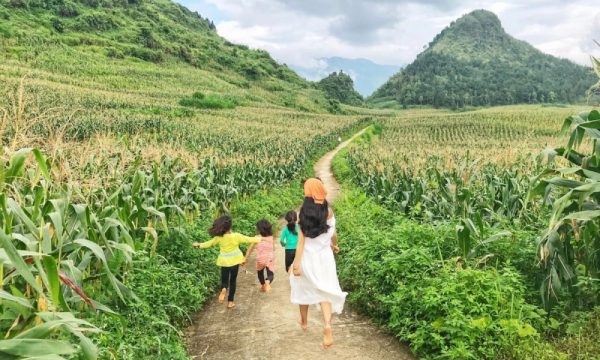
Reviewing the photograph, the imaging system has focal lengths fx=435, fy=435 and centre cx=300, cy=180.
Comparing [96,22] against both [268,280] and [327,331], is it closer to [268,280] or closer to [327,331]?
[268,280]

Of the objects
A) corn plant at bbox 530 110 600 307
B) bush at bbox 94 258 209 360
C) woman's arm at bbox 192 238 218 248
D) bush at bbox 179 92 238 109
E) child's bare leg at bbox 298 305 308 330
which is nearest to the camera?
bush at bbox 94 258 209 360

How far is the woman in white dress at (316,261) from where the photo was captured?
4.92 meters

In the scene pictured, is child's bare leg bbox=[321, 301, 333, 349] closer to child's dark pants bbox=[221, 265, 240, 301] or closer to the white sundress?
the white sundress

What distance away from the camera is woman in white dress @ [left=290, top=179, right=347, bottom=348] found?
4918 millimetres

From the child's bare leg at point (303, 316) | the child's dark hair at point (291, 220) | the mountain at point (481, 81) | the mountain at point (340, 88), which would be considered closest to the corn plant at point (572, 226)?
the child's bare leg at point (303, 316)

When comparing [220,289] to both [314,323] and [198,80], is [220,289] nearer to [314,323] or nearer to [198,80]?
[314,323]

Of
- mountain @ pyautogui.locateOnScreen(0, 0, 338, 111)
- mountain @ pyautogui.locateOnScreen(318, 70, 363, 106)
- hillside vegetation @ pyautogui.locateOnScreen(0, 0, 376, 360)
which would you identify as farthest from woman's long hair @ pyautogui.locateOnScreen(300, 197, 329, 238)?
mountain @ pyautogui.locateOnScreen(318, 70, 363, 106)

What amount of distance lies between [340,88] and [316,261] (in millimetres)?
106891

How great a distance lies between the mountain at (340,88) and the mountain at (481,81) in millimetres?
25851

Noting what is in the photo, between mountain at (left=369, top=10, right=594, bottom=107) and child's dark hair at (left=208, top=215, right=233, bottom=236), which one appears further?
mountain at (left=369, top=10, right=594, bottom=107)

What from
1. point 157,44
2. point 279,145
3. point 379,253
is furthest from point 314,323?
point 157,44

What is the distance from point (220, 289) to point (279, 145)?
57.3ft

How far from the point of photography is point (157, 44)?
75.2 m

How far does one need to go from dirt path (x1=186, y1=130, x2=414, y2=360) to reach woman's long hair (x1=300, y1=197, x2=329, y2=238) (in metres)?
→ 1.27
